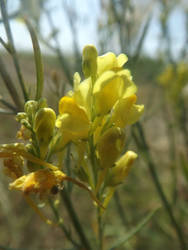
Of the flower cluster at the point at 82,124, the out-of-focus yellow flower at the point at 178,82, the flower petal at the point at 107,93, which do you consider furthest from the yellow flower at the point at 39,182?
the out-of-focus yellow flower at the point at 178,82

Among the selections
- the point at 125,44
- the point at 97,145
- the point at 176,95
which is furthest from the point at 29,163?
the point at 176,95

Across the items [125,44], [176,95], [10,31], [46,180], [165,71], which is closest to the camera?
[46,180]

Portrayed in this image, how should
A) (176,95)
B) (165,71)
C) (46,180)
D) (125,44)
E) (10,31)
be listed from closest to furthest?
1. (46,180)
2. (10,31)
3. (125,44)
4. (176,95)
5. (165,71)

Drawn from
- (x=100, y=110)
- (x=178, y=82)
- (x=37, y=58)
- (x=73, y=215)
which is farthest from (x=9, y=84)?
(x=178, y=82)

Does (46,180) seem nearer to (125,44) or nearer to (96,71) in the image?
(96,71)

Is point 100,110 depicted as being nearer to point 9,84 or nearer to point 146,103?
point 9,84

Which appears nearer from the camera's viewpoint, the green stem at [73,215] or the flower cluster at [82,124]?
the flower cluster at [82,124]

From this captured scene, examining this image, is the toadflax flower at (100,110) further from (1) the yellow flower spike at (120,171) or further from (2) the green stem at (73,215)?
(2) the green stem at (73,215)

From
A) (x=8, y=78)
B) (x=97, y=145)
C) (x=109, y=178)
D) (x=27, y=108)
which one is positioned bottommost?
(x=109, y=178)
